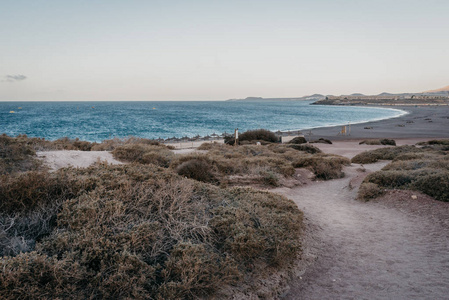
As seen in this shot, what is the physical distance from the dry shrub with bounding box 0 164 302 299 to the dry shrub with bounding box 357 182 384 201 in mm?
4746

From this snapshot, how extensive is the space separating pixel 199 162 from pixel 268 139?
59.7 ft

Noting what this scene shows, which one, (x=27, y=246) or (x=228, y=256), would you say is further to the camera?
(x=228, y=256)

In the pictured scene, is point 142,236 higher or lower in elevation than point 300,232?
higher

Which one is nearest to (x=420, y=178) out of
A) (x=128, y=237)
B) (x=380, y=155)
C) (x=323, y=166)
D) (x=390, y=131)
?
(x=323, y=166)

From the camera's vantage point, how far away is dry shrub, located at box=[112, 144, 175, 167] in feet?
43.0

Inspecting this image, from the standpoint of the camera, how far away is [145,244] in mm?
4027

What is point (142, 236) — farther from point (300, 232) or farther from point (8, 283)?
point (300, 232)

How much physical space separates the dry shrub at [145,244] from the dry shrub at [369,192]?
4.75 m

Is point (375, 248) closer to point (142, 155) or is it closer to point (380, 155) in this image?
point (142, 155)

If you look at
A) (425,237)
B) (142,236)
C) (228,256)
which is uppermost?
(142,236)

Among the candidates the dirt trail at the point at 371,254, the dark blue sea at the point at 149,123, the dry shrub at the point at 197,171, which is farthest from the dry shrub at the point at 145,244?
the dark blue sea at the point at 149,123

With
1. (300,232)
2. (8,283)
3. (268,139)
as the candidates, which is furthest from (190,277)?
(268,139)

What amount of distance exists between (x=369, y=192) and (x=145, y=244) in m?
8.26

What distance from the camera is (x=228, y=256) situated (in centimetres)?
430
